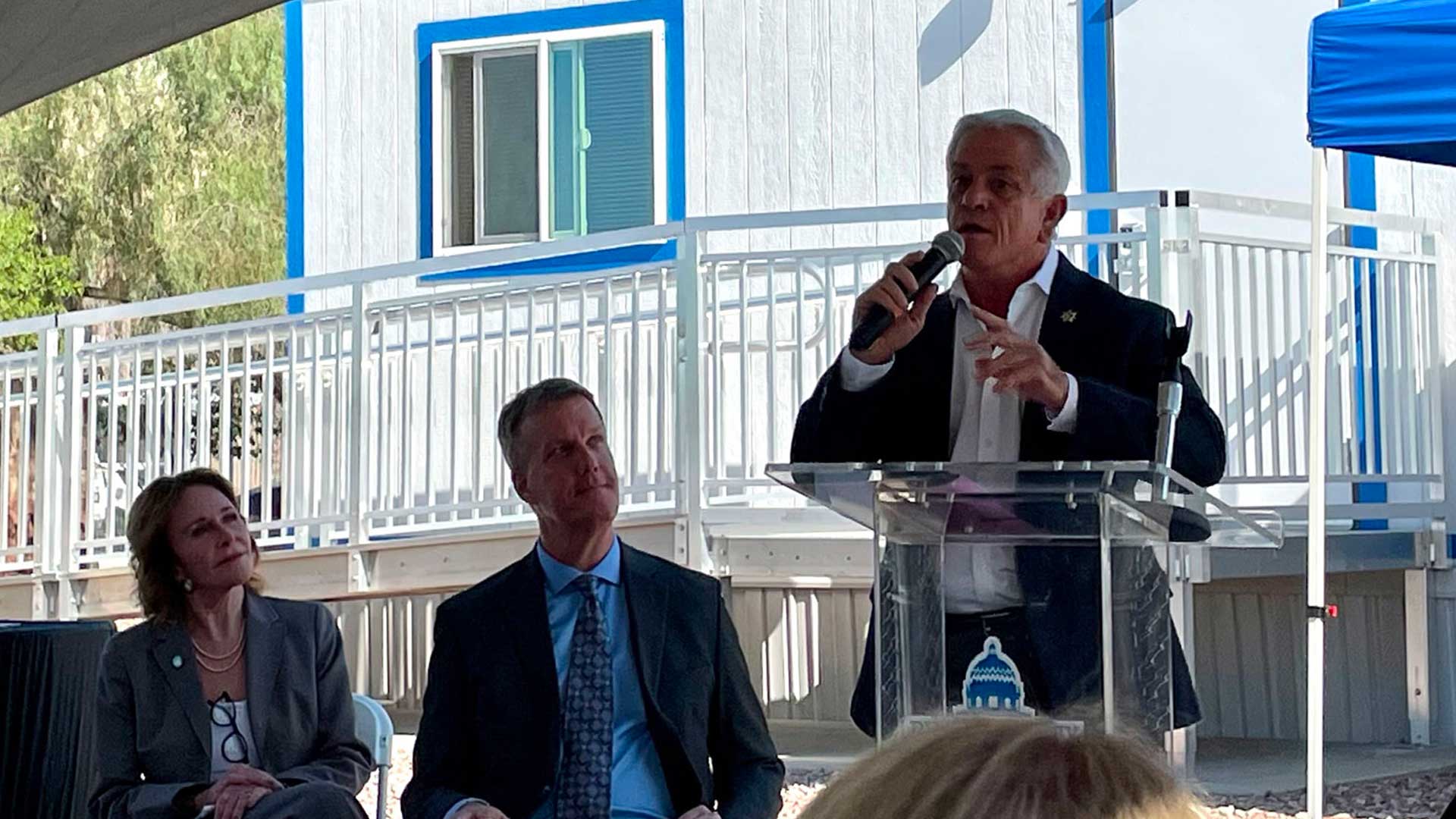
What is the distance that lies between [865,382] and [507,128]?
8.28m

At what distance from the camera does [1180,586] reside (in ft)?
25.7

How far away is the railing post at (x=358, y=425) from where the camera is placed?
9.25m

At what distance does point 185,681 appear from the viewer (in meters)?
4.49

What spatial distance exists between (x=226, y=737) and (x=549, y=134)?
7.13 metres

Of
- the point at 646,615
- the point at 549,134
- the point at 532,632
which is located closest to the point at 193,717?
the point at 532,632

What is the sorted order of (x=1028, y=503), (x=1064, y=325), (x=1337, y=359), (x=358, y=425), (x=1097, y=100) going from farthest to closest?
(x=1097, y=100), (x=358, y=425), (x=1337, y=359), (x=1064, y=325), (x=1028, y=503)

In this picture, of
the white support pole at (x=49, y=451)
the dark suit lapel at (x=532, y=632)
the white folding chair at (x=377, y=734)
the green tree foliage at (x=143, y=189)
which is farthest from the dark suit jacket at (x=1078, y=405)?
the green tree foliage at (x=143, y=189)

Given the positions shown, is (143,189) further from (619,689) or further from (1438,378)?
(619,689)

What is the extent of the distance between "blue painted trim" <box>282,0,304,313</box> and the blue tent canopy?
22.7 ft

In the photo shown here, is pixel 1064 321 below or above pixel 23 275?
below

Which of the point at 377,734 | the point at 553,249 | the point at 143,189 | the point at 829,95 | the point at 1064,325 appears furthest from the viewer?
the point at 143,189

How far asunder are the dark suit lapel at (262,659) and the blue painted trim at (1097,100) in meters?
5.92

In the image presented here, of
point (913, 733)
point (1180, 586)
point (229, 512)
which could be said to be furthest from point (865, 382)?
point (1180, 586)

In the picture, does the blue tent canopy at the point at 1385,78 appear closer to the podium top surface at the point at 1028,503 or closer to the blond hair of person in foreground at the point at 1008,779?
the podium top surface at the point at 1028,503
